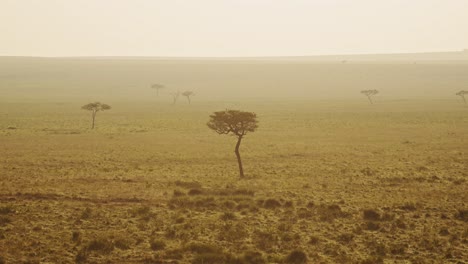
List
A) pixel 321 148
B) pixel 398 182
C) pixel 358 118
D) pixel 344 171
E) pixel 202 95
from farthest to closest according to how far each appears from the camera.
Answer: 1. pixel 202 95
2. pixel 358 118
3. pixel 321 148
4. pixel 344 171
5. pixel 398 182

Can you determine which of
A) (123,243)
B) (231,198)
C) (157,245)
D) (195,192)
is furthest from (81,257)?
(195,192)

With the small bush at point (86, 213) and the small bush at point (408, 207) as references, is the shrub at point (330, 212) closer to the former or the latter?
the small bush at point (408, 207)

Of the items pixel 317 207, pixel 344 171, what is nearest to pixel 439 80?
pixel 344 171

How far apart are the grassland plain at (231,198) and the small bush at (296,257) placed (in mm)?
65

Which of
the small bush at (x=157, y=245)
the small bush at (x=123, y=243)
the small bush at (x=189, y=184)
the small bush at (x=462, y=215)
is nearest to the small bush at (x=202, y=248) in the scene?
the small bush at (x=157, y=245)

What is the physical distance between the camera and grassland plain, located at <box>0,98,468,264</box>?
1414 centimetres

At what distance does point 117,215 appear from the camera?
17625 mm

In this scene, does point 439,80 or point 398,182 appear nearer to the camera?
point 398,182

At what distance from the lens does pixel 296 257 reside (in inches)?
532

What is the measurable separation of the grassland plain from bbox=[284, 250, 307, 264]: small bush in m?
0.07

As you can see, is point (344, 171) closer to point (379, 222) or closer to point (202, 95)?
point (379, 222)

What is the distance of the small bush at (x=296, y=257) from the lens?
43.6 ft

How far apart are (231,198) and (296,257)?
735cm

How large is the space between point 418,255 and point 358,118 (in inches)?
2002
